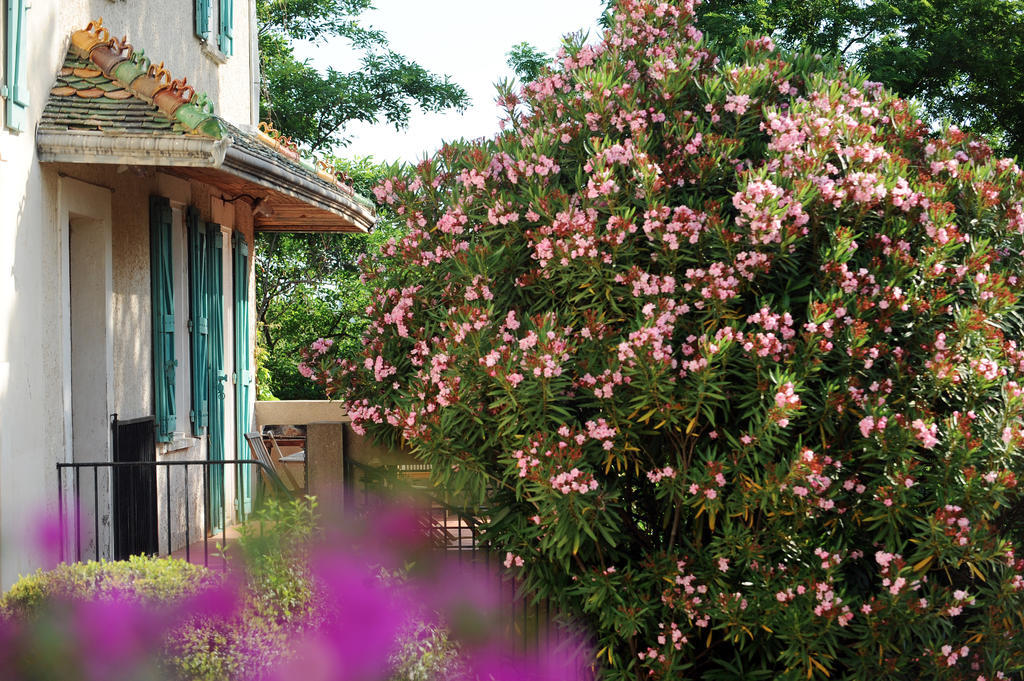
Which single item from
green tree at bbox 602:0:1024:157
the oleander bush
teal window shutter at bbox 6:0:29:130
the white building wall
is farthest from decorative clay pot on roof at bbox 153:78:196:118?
green tree at bbox 602:0:1024:157

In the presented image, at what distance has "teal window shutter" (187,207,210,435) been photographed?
397 inches

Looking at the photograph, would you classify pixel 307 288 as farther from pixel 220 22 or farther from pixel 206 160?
pixel 206 160

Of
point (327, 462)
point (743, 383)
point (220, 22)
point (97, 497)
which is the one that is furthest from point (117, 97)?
point (743, 383)

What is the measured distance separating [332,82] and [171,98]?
17.1m

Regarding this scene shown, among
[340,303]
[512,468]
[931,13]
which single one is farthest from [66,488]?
[931,13]

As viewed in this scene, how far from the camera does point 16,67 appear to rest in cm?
667

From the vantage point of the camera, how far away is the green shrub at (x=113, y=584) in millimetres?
4191

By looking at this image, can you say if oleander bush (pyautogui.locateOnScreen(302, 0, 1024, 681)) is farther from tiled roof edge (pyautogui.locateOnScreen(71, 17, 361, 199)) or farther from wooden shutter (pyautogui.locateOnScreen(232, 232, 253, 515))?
wooden shutter (pyautogui.locateOnScreen(232, 232, 253, 515))

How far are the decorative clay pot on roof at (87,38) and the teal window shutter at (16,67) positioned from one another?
40.8 inches

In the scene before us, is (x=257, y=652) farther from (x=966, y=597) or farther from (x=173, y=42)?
(x=173, y=42)

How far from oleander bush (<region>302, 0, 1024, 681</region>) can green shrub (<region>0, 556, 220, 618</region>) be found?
1.50m

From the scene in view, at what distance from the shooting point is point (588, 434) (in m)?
5.20

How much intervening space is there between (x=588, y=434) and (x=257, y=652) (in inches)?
81.2

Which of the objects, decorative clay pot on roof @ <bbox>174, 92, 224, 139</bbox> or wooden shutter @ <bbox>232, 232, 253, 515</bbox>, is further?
wooden shutter @ <bbox>232, 232, 253, 515</bbox>
